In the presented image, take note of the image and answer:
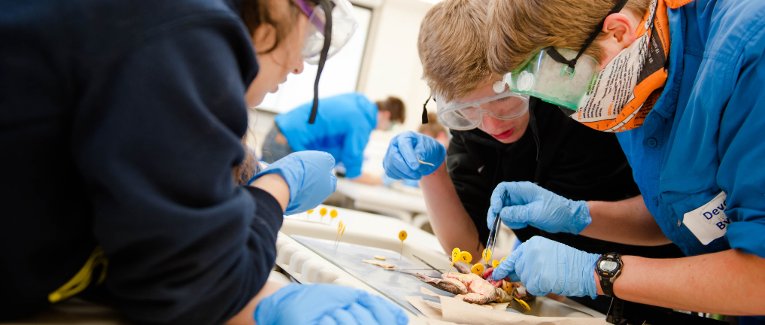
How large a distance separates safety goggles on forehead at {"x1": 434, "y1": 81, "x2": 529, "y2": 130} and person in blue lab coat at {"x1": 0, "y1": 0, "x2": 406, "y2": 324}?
1.06m

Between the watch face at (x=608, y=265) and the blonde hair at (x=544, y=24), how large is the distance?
1.67 ft

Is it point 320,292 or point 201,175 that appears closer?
point 201,175

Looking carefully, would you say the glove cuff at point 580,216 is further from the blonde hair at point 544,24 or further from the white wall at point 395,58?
the white wall at point 395,58

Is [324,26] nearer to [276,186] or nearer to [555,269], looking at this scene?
[276,186]

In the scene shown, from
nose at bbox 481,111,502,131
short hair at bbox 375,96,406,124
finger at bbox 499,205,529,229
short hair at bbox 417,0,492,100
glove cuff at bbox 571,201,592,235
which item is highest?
short hair at bbox 417,0,492,100

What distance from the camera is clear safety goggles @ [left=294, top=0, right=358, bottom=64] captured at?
3.29ft

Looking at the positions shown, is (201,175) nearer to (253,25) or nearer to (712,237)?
(253,25)

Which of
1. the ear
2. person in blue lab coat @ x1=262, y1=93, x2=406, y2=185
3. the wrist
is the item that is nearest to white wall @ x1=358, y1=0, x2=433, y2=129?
person in blue lab coat @ x1=262, y1=93, x2=406, y2=185

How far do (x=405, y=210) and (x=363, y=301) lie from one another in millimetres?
3789

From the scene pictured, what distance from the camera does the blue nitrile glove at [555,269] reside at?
1468 millimetres

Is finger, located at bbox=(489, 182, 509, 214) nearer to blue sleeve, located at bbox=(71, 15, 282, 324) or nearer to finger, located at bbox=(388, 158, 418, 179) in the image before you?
finger, located at bbox=(388, 158, 418, 179)

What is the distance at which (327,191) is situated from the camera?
142 centimetres

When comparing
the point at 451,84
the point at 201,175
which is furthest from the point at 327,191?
the point at 201,175

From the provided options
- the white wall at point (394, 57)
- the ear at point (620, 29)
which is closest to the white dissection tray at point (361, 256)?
the ear at point (620, 29)
